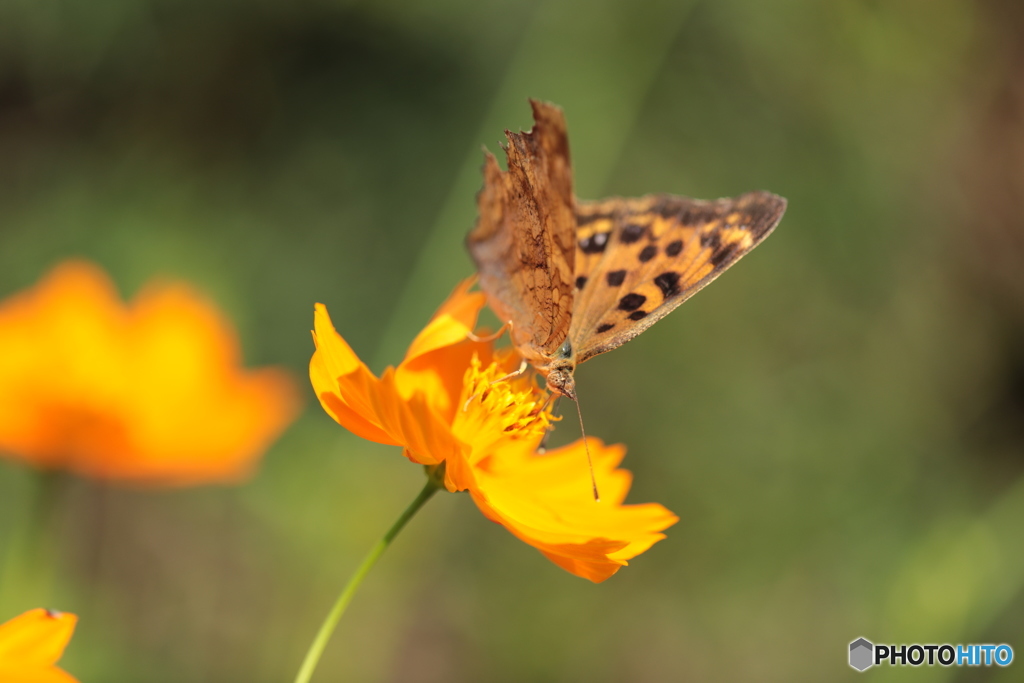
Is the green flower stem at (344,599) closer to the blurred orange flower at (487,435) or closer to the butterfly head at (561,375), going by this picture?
the blurred orange flower at (487,435)

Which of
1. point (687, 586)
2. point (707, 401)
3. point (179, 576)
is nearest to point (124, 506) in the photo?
point (179, 576)

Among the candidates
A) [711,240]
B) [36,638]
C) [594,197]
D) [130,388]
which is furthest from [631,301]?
[594,197]

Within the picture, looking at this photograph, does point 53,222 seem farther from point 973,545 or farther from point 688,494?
point 973,545

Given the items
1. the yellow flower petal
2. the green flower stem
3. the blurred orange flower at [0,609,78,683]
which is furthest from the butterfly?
the blurred orange flower at [0,609,78,683]

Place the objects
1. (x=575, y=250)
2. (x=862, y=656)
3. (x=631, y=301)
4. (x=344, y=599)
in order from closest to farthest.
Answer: (x=344, y=599), (x=575, y=250), (x=631, y=301), (x=862, y=656)

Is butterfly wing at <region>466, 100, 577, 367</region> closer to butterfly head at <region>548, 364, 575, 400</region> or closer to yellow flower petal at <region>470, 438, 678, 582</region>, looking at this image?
butterfly head at <region>548, 364, 575, 400</region>

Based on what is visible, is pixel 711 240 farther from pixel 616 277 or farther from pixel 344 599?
pixel 344 599

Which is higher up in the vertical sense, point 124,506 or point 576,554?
point 576,554
